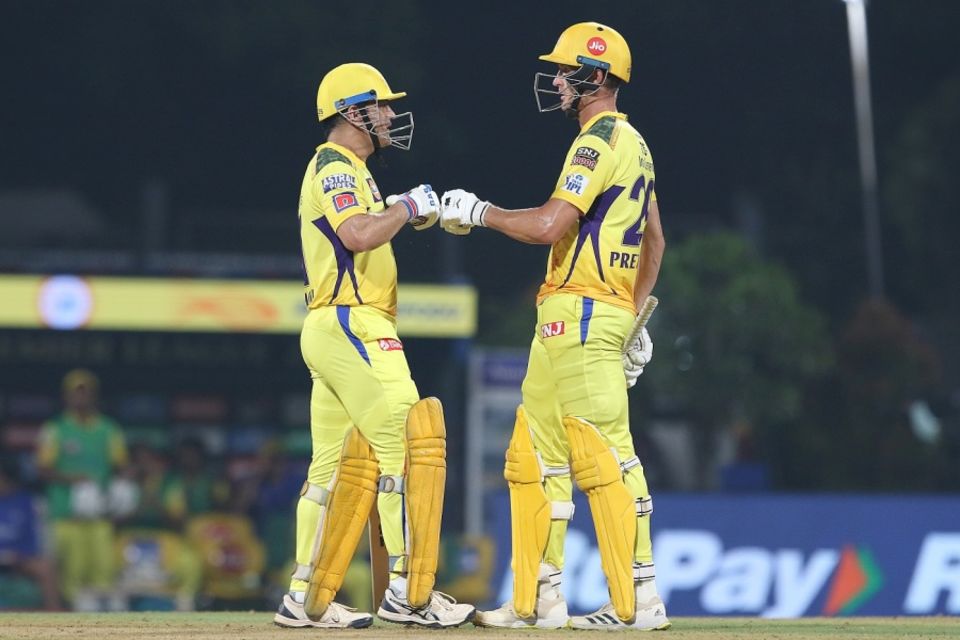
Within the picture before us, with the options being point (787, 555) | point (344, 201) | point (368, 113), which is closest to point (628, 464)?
point (344, 201)

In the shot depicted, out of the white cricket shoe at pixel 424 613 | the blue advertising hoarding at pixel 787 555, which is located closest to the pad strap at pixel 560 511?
the white cricket shoe at pixel 424 613

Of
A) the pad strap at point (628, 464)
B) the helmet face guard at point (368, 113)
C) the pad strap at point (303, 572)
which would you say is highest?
the helmet face guard at point (368, 113)

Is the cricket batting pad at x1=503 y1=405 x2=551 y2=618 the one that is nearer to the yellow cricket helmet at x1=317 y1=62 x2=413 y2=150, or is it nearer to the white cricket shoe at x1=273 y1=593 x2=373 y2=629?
the white cricket shoe at x1=273 y1=593 x2=373 y2=629

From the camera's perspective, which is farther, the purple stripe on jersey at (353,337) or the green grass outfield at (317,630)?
the purple stripe on jersey at (353,337)

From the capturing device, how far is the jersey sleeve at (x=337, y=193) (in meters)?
8.18

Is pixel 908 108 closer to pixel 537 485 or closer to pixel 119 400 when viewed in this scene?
pixel 119 400

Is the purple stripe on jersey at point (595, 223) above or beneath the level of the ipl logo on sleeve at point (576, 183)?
beneath

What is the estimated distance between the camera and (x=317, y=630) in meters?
8.05

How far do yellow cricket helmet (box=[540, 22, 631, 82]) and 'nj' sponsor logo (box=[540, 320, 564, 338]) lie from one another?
1.17 meters

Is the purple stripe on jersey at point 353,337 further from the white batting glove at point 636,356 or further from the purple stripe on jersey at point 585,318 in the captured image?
the white batting glove at point 636,356

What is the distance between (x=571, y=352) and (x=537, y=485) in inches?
25.0

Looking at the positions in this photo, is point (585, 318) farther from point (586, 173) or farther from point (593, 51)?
point (593, 51)

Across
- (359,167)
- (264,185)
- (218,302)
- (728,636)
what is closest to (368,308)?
(359,167)

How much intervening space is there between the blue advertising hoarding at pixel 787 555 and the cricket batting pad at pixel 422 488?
532 cm
